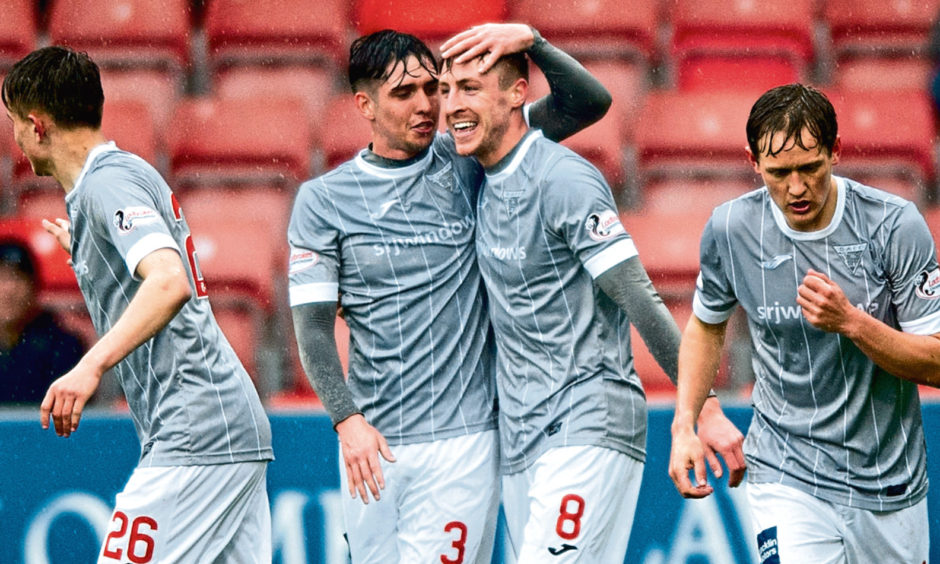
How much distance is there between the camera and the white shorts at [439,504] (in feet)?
13.2

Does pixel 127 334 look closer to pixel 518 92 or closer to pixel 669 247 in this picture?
pixel 518 92

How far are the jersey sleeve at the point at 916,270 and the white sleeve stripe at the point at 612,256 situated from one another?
0.64 m

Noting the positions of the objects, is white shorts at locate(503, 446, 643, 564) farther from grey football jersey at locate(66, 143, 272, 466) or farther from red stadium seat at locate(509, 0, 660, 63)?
red stadium seat at locate(509, 0, 660, 63)

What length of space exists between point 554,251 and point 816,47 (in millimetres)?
4269

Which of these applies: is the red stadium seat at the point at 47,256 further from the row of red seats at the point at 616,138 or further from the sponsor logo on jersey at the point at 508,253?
the sponsor logo on jersey at the point at 508,253

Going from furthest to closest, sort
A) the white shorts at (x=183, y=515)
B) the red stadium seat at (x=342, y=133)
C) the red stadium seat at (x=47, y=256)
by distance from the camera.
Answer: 1. the red stadium seat at (x=342, y=133)
2. the red stadium seat at (x=47, y=256)
3. the white shorts at (x=183, y=515)

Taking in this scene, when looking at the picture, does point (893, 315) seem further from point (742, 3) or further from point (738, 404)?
point (742, 3)

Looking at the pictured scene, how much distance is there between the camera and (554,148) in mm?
3973

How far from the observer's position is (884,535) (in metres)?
3.62

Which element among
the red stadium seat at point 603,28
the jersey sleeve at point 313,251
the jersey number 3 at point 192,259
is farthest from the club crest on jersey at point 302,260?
the red stadium seat at point 603,28

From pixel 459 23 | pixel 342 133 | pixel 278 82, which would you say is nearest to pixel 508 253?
pixel 342 133

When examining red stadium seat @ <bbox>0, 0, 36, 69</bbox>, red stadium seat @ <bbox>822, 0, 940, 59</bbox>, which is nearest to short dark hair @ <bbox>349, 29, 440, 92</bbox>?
red stadium seat @ <bbox>822, 0, 940, 59</bbox>

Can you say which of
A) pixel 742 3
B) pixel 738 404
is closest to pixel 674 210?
pixel 742 3

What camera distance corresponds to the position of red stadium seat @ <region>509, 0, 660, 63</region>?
7.46 meters
